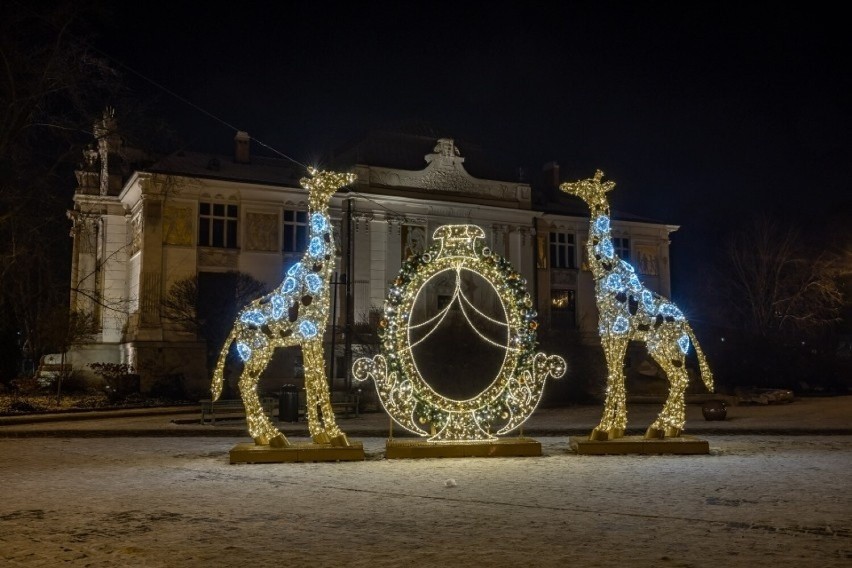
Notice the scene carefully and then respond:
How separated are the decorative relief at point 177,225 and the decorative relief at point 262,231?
2.62 m

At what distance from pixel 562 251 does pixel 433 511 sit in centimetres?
3702

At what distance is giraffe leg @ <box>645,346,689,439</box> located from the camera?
13.9 meters

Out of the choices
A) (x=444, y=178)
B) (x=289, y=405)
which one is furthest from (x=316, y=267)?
(x=444, y=178)

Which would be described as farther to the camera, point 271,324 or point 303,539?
point 271,324

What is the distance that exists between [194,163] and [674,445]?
30609mm

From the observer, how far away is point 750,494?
30.8 ft

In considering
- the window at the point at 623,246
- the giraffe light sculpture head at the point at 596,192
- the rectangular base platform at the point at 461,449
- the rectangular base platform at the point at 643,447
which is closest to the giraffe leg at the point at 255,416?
the rectangular base platform at the point at 461,449

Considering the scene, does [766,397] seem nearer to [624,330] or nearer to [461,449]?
[624,330]

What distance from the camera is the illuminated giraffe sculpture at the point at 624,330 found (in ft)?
45.6

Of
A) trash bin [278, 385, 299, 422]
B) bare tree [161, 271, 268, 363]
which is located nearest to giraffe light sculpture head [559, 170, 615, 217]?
trash bin [278, 385, 299, 422]

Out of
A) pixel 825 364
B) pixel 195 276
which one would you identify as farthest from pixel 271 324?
pixel 825 364

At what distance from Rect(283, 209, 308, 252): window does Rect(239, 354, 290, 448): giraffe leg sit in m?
24.7

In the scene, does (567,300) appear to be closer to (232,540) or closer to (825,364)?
(825,364)

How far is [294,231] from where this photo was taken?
123ft
